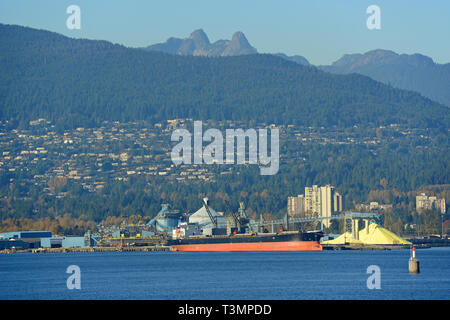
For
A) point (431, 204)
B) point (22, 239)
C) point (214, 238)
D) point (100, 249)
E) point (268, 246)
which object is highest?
point (431, 204)

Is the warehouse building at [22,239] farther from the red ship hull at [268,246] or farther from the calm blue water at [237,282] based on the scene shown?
the calm blue water at [237,282]

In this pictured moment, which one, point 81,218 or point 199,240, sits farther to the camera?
point 81,218

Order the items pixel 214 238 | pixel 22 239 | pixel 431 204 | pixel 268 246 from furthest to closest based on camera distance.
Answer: pixel 431 204, pixel 22 239, pixel 214 238, pixel 268 246

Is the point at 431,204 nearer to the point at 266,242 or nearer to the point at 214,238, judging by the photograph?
the point at 214,238

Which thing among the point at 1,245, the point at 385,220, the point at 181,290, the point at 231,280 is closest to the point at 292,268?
the point at 231,280

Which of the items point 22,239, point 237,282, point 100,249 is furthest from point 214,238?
point 237,282

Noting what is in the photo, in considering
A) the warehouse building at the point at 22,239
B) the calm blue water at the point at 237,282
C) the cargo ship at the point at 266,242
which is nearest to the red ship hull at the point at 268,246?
the cargo ship at the point at 266,242

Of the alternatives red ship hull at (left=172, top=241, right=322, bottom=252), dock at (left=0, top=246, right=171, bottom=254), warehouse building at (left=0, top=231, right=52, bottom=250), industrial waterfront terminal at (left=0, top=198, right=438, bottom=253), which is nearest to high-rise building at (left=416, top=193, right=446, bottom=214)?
industrial waterfront terminal at (left=0, top=198, right=438, bottom=253)

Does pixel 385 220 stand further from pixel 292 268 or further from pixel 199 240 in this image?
pixel 292 268
